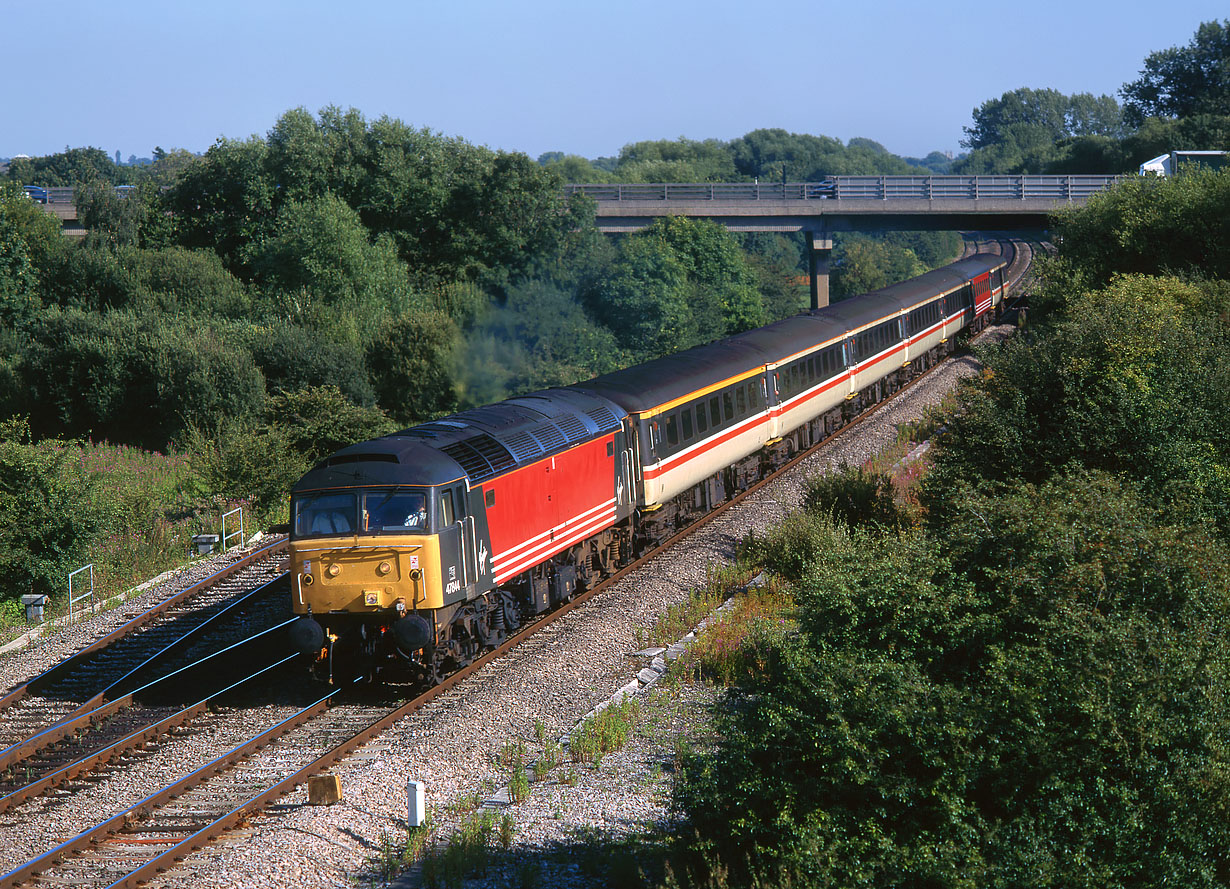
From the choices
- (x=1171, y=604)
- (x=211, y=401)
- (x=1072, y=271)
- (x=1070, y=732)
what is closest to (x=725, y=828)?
(x=1070, y=732)

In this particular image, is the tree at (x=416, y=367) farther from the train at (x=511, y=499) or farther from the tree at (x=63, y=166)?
the tree at (x=63, y=166)

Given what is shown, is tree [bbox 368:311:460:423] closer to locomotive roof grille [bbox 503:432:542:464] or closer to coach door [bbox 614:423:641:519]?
coach door [bbox 614:423:641:519]

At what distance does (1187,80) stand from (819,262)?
2484 inches

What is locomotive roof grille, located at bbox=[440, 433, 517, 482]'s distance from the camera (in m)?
15.2

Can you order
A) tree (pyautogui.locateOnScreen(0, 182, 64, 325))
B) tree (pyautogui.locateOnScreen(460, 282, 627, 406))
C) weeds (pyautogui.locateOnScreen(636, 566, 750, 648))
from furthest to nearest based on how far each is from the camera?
tree (pyautogui.locateOnScreen(0, 182, 64, 325)) → tree (pyautogui.locateOnScreen(460, 282, 627, 406)) → weeds (pyautogui.locateOnScreen(636, 566, 750, 648))

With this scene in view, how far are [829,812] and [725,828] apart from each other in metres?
1.04

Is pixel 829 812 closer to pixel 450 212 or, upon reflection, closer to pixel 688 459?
pixel 688 459

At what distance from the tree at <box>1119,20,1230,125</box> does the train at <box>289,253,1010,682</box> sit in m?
88.2

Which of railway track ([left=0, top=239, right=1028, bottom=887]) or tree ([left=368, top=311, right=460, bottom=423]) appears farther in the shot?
tree ([left=368, top=311, right=460, bottom=423])

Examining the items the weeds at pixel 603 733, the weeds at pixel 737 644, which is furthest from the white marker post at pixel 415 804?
the weeds at pixel 737 644

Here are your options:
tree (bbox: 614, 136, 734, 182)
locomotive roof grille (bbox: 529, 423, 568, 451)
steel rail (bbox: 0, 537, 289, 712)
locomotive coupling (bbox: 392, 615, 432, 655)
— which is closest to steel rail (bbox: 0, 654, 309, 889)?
locomotive coupling (bbox: 392, 615, 432, 655)

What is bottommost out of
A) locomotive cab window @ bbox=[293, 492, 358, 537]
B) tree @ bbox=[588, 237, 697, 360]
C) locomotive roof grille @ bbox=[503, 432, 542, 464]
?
locomotive cab window @ bbox=[293, 492, 358, 537]

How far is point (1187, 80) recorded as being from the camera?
10038cm

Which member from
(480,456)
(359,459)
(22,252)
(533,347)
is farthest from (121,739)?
(22,252)
